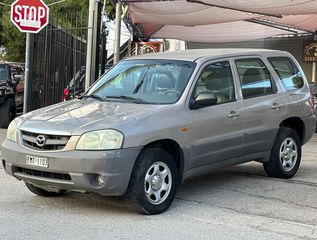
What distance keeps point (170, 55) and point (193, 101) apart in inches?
41.8

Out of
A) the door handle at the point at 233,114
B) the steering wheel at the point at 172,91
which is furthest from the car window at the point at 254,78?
the steering wheel at the point at 172,91

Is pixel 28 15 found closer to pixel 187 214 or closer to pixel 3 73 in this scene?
pixel 3 73

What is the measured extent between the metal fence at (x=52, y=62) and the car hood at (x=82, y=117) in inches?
280

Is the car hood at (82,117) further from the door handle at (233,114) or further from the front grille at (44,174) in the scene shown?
the door handle at (233,114)

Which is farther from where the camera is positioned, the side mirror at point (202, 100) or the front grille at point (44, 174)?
the side mirror at point (202, 100)

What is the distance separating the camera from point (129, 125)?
577 centimetres

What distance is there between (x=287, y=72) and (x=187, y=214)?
3.18 meters

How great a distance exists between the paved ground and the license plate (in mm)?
557

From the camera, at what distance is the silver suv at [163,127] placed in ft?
18.7

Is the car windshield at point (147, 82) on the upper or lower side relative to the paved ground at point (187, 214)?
upper

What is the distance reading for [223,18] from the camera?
1755 cm

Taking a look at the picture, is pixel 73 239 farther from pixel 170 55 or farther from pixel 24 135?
pixel 170 55

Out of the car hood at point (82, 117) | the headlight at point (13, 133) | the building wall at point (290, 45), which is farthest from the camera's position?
the building wall at point (290, 45)

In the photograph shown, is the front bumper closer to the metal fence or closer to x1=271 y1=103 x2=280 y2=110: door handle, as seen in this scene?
x1=271 y1=103 x2=280 y2=110: door handle
